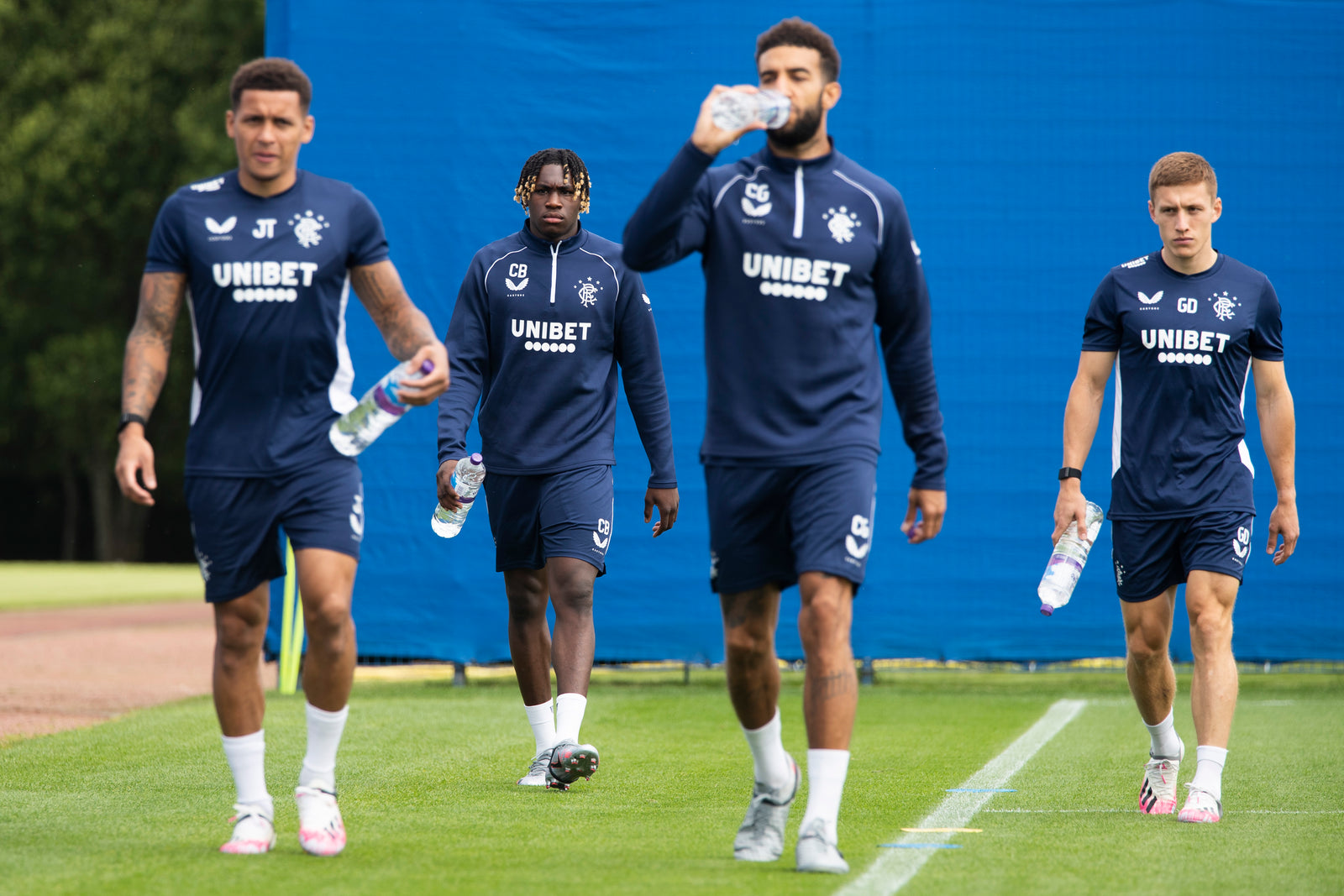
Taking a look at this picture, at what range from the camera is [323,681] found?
15.4ft

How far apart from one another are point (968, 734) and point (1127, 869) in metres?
3.70

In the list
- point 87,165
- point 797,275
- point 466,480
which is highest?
point 87,165

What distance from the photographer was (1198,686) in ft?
18.2

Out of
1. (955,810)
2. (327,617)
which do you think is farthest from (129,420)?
(955,810)

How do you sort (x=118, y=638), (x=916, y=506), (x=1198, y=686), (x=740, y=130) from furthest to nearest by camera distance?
(x=118, y=638)
(x=1198, y=686)
(x=916, y=506)
(x=740, y=130)

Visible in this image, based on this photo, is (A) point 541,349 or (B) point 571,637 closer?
(B) point 571,637

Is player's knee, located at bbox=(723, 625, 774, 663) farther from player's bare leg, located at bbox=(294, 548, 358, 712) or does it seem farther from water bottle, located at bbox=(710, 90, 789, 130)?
water bottle, located at bbox=(710, 90, 789, 130)

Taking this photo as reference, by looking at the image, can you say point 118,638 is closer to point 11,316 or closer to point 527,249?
point 527,249

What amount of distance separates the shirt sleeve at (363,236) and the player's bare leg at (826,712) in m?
1.60

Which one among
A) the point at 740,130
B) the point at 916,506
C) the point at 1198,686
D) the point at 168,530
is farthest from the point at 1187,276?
the point at 168,530

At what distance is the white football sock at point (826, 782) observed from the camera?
428 centimetres

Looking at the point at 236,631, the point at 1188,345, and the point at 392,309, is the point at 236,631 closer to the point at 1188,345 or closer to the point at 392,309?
the point at 392,309

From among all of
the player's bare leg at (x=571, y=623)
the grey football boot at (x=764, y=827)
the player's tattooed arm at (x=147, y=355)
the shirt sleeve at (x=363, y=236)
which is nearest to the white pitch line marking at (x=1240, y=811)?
the grey football boot at (x=764, y=827)

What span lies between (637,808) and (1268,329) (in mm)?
2801
